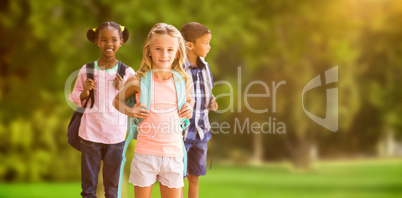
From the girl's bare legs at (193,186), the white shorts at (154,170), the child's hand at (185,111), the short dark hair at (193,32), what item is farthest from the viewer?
the girl's bare legs at (193,186)

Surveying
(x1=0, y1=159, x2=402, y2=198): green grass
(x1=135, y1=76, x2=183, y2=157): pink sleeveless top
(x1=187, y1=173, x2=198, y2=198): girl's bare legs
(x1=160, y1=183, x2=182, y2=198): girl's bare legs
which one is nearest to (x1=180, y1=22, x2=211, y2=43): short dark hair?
(x1=135, y1=76, x2=183, y2=157): pink sleeveless top

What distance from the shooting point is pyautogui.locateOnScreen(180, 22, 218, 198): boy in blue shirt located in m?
4.62

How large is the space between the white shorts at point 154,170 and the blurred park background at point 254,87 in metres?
1.18

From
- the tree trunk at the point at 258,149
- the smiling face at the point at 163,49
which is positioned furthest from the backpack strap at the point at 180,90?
the tree trunk at the point at 258,149

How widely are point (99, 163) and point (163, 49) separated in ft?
4.64

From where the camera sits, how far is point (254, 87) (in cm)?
958

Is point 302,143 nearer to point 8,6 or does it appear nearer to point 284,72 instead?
point 284,72

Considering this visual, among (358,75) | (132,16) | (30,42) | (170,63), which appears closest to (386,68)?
(358,75)

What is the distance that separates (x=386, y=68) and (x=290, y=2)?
213 inches

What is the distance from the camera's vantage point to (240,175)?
1284 centimetres

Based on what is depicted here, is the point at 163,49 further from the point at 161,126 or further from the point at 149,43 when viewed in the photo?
the point at 161,126

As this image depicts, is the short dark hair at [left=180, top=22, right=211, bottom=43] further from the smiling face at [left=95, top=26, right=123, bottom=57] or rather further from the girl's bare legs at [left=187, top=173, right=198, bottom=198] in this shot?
the girl's bare legs at [left=187, top=173, right=198, bottom=198]

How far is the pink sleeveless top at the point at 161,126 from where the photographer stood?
3707 mm

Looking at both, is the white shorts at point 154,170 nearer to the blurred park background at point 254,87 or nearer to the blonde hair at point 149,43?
the blonde hair at point 149,43
